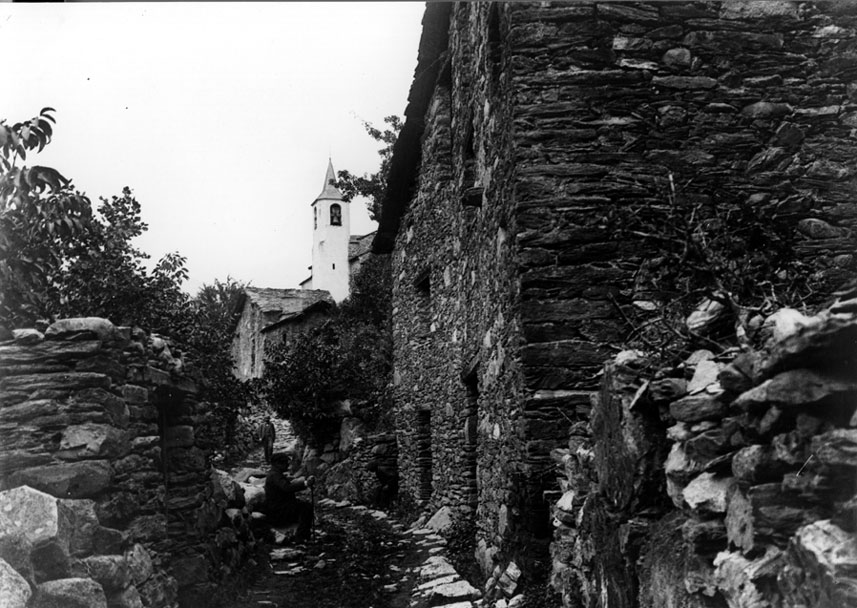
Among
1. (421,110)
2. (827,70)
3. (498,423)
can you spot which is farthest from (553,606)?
(421,110)

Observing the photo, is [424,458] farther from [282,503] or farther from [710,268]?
[710,268]

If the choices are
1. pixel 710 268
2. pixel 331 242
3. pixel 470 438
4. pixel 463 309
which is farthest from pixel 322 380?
pixel 331 242

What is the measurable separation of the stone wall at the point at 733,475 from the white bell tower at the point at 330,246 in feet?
145

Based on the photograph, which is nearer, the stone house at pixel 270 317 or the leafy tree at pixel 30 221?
the leafy tree at pixel 30 221

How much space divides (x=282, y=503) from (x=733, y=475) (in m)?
8.84

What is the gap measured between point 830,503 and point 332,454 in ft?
50.7

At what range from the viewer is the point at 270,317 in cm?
2897

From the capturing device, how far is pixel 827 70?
5070 mm

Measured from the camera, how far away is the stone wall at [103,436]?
4.71 metres

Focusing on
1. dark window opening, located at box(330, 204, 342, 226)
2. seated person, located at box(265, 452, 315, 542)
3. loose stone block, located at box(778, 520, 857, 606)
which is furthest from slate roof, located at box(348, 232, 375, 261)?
loose stone block, located at box(778, 520, 857, 606)

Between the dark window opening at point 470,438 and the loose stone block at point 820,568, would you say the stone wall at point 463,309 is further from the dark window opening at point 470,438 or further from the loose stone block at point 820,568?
the loose stone block at point 820,568

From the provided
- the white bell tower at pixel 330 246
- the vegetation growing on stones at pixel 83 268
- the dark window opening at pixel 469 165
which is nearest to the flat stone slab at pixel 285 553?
the vegetation growing on stones at pixel 83 268

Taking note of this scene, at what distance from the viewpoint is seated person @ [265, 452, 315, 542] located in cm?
1016

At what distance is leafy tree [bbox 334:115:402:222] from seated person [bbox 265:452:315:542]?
583 inches
